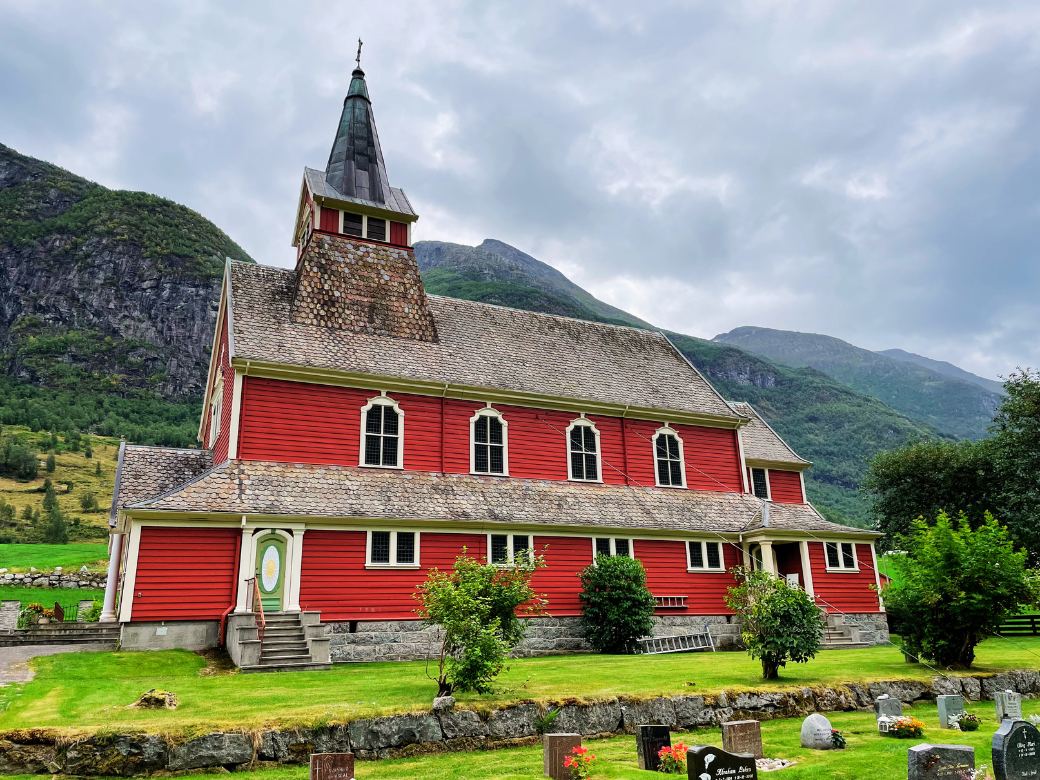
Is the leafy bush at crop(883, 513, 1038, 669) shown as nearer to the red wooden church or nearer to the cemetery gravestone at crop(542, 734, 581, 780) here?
the red wooden church

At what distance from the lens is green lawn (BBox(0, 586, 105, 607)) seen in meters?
30.7

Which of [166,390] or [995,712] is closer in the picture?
[995,712]

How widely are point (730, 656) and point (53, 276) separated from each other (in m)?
156

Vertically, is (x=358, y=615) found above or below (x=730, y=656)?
above

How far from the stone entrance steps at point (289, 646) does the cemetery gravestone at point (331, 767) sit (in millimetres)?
8431

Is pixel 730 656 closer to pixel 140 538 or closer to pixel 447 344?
pixel 447 344

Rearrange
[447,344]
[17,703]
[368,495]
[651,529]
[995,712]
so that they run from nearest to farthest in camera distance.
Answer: [17,703] < [995,712] < [368,495] < [651,529] < [447,344]

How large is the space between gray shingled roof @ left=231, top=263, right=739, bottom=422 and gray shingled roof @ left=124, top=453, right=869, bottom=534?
10.7ft

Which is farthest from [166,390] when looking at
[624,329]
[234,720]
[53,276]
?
[234,720]

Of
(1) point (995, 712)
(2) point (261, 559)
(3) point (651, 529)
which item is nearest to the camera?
(1) point (995, 712)

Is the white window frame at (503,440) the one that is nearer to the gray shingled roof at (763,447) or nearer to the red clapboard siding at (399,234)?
the red clapboard siding at (399,234)

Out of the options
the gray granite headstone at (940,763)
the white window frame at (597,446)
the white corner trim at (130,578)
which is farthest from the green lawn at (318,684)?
the white window frame at (597,446)

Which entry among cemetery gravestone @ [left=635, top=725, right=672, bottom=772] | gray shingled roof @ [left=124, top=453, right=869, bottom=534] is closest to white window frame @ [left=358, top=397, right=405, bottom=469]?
gray shingled roof @ [left=124, top=453, right=869, bottom=534]

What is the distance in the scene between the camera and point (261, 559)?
19.2 m
